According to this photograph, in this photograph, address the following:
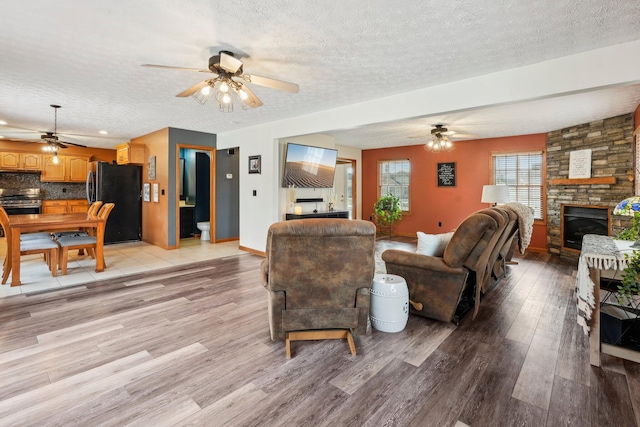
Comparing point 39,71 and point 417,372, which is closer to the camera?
point 417,372

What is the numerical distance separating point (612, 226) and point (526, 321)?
10.7 feet

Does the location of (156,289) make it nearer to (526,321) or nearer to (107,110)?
(107,110)

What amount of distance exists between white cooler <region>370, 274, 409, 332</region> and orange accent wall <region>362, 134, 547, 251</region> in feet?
17.3

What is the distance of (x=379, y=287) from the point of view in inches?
104

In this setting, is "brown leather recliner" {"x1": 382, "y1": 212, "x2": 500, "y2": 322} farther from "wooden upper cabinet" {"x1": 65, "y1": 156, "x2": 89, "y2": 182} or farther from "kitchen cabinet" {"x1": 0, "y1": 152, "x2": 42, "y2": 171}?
"kitchen cabinet" {"x1": 0, "y1": 152, "x2": 42, "y2": 171}

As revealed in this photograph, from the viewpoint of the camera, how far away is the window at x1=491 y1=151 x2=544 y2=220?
6.43 metres

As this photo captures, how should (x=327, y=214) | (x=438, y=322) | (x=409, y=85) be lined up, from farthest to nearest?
(x=327, y=214) → (x=409, y=85) → (x=438, y=322)

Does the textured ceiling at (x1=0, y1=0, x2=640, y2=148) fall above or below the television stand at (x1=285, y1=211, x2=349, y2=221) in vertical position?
above

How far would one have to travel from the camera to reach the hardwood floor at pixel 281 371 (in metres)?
1.69

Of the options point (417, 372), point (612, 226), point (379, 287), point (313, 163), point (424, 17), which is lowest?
point (417, 372)

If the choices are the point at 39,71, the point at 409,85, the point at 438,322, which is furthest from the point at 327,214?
the point at 39,71

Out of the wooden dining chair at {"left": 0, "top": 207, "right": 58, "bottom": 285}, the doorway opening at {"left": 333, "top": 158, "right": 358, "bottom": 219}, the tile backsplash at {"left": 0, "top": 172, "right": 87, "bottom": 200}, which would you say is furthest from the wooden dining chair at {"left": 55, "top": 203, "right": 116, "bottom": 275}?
the doorway opening at {"left": 333, "top": 158, "right": 358, "bottom": 219}

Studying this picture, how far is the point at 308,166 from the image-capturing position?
6008 mm

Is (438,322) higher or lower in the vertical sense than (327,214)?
lower
